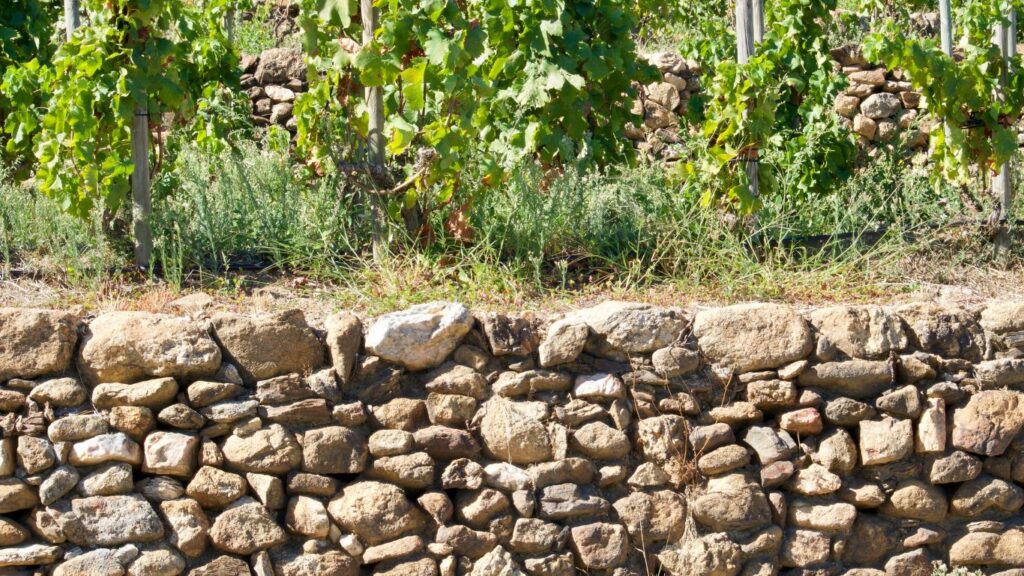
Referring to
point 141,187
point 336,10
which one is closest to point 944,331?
point 336,10

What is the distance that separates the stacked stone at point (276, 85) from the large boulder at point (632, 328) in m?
6.11

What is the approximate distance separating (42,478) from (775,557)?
2493 millimetres

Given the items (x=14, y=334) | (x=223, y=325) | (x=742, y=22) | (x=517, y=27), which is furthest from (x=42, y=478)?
(x=742, y=22)

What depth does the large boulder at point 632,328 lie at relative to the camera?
381 centimetres

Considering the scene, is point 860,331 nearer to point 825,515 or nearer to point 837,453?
point 837,453

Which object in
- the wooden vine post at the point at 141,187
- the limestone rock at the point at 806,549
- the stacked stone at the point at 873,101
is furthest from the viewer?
the stacked stone at the point at 873,101

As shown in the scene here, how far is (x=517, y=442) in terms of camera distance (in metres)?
3.71

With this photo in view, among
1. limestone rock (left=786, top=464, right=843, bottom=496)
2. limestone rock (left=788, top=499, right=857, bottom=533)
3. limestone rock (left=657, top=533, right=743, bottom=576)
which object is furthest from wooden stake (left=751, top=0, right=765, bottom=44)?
limestone rock (left=657, top=533, right=743, bottom=576)

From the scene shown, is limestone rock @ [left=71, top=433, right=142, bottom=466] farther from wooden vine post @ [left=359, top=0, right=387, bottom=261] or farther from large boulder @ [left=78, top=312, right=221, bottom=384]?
wooden vine post @ [left=359, top=0, right=387, bottom=261]

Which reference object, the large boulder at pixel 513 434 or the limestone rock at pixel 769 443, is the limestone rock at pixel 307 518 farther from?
the limestone rock at pixel 769 443

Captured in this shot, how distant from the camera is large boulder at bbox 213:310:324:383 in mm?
3613

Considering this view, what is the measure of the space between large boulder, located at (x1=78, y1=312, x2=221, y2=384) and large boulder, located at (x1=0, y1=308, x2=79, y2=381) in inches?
2.8

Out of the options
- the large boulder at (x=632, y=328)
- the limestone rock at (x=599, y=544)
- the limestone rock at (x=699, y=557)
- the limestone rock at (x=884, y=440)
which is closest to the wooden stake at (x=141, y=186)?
the large boulder at (x=632, y=328)

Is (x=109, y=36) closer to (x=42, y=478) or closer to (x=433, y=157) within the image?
(x=433, y=157)
